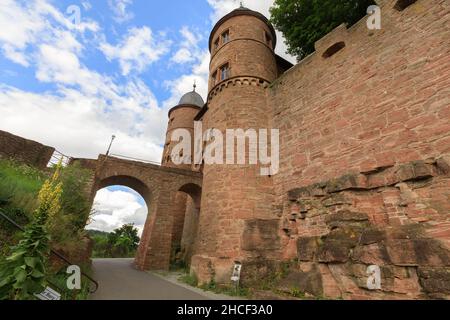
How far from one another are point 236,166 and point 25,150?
961 centimetres

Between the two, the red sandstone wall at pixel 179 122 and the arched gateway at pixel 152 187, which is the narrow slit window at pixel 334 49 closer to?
the arched gateway at pixel 152 187

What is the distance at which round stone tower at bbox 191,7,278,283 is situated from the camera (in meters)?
8.26

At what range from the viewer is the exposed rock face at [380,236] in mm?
4816

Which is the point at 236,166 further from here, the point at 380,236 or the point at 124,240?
the point at 124,240

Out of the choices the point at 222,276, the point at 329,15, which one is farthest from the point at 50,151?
the point at 329,15

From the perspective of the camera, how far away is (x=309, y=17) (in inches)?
502

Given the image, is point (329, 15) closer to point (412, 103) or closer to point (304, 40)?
point (304, 40)

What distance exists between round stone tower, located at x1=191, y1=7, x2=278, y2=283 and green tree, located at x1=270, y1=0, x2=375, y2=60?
1115 millimetres

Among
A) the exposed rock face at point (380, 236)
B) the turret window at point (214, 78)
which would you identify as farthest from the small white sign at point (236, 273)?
the turret window at point (214, 78)

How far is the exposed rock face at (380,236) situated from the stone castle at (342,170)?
2 centimetres

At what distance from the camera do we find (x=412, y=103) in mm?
6293

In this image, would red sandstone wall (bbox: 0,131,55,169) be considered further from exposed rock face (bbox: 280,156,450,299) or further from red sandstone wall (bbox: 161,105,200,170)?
exposed rock face (bbox: 280,156,450,299)

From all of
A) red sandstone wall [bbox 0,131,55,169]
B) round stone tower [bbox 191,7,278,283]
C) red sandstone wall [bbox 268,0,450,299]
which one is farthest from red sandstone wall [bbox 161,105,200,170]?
red sandstone wall [bbox 268,0,450,299]

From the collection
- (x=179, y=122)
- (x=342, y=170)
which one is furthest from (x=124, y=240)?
(x=342, y=170)
